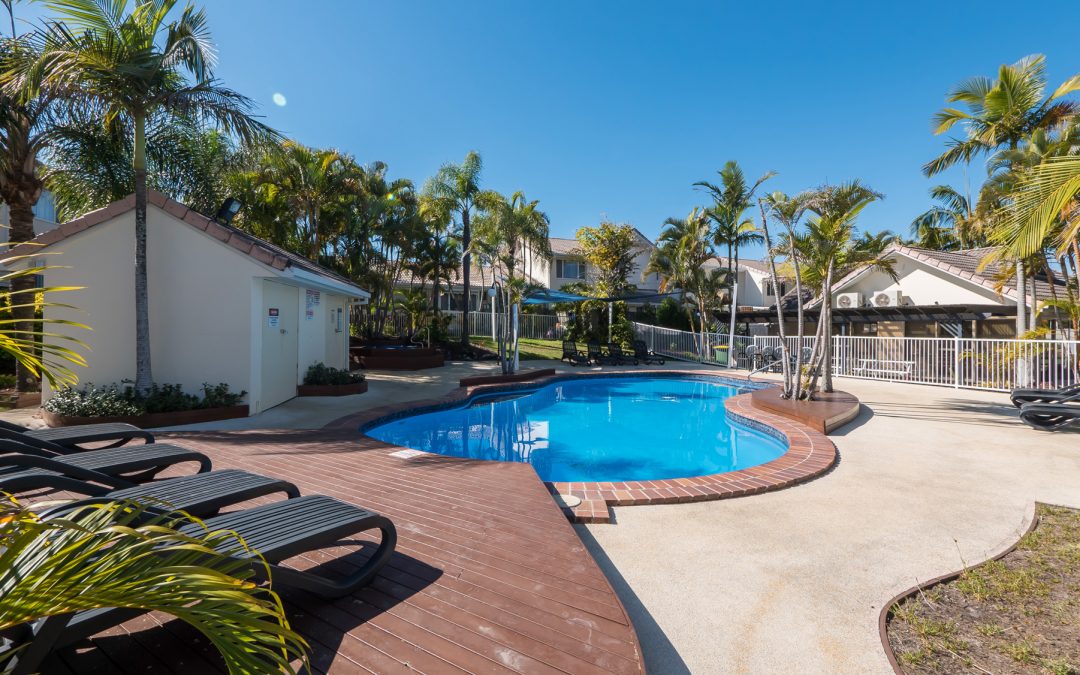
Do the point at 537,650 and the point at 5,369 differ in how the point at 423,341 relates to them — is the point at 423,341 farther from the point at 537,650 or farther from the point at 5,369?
the point at 537,650

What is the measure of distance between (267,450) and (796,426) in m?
8.32

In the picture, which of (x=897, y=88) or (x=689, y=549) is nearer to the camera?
(x=689, y=549)

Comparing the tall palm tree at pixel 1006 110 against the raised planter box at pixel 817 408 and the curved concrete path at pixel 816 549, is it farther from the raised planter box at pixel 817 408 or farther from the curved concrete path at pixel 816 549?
the curved concrete path at pixel 816 549

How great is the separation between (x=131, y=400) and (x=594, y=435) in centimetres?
838

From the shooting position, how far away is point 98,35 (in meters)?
8.16

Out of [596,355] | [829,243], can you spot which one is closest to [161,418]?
[829,243]

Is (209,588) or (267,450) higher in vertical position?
(209,588)

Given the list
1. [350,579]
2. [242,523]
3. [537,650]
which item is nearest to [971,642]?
[537,650]

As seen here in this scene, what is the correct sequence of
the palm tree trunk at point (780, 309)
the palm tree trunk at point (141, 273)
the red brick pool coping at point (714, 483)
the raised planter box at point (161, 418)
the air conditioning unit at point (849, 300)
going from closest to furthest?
the red brick pool coping at point (714, 483)
the raised planter box at point (161, 418)
the palm tree trunk at point (141, 273)
the palm tree trunk at point (780, 309)
the air conditioning unit at point (849, 300)

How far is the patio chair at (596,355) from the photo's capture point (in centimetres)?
2023

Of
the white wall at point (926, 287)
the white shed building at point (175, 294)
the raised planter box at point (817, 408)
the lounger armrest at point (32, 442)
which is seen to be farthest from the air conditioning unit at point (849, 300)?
the lounger armrest at point (32, 442)

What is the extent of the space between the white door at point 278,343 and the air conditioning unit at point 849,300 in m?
22.5

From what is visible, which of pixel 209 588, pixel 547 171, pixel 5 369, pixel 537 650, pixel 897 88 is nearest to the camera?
pixel 209 588

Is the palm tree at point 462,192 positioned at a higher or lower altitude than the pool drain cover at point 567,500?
higher
